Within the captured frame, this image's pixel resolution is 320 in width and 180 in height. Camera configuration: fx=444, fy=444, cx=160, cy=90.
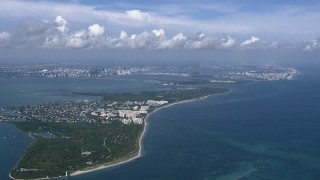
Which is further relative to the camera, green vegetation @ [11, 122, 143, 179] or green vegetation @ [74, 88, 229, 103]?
green vegetation @ [74, 88, 229, 103]

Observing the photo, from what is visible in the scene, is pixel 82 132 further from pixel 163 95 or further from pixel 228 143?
pixel 163 95

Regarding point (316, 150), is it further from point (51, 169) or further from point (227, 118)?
point (51, 169)

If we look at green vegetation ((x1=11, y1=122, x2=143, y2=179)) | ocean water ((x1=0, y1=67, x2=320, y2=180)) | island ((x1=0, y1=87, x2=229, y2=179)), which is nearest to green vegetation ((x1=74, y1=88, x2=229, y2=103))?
island ((x1=0, y1=87, x2=229, y2=179))

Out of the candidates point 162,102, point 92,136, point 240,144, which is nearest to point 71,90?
point 162,102

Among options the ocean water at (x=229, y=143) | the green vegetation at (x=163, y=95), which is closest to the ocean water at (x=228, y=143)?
the ocean water at (x=229, y=143)

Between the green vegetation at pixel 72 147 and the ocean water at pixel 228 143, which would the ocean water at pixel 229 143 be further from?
the green vegetation at pixel 72 147

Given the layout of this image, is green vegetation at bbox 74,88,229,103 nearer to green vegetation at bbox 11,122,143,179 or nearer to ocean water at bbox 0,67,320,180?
ocean water at bbox 0,67,320,180
